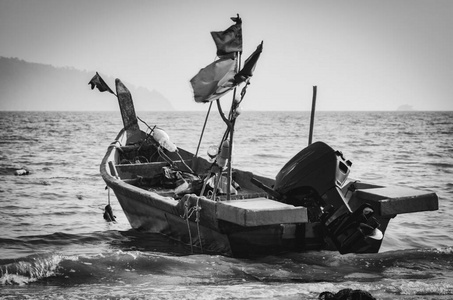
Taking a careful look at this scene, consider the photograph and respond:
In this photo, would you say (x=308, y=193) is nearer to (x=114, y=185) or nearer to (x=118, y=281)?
(x=118, y=281)

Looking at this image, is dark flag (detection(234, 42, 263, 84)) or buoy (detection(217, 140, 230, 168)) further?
buoy (detection(217, 140, 230, 168))

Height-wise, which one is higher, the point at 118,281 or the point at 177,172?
the point at 177,172

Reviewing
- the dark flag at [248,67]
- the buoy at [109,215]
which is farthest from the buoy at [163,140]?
the dark flag at [248,67]

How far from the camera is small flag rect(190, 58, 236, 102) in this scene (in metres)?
7.61

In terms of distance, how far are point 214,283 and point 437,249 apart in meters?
3.69

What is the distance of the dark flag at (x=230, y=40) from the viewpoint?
7836mm

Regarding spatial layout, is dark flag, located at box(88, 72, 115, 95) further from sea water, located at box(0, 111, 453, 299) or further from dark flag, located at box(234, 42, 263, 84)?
dark flag, located at box(234, 42, 263, 84)

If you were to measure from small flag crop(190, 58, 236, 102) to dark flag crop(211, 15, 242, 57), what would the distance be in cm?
21

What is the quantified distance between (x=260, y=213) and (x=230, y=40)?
7.98ft

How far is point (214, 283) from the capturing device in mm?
7461

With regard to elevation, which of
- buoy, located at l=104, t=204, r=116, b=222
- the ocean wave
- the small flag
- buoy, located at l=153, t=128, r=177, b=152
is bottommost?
buoy, located at l=104, t=204, r=116, b=222

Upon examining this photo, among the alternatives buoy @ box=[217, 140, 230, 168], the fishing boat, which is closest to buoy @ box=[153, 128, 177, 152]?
the fishing boat

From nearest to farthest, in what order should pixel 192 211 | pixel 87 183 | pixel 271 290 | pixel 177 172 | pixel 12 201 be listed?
pixel 271 290, pixel 192 211, pixel 177 172, pixel 12 201, pixel 87 183

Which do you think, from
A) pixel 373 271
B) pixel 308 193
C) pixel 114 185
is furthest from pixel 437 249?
pixel 114 185
